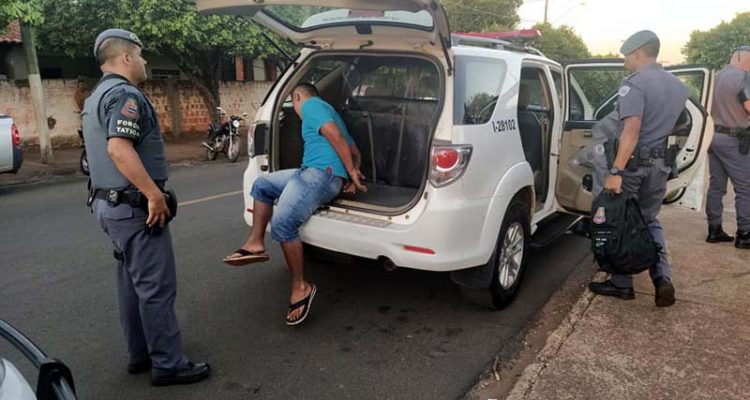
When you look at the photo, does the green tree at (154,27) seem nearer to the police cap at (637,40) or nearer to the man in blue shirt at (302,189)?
the man in blue shirt at (302,189)

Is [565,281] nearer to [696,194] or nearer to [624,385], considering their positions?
[696,194]

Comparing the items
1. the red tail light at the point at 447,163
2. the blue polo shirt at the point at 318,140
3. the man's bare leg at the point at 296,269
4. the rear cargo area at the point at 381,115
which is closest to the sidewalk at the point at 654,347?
the red tail light at the point at 447,163

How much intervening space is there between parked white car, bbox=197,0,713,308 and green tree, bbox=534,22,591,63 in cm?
2222

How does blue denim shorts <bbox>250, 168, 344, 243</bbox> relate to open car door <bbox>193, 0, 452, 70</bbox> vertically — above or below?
below

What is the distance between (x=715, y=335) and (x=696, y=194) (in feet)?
5.32

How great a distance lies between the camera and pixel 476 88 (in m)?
3.55

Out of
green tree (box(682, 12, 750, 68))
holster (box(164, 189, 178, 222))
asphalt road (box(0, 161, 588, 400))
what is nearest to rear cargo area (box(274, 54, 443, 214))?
asphalt road (box(0, 161, 588, 400))

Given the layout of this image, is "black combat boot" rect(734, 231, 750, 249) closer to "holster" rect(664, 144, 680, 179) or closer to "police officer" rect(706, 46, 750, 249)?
"police officer" rect(706, 46, 750, 249)

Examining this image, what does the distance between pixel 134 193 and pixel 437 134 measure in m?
1.68

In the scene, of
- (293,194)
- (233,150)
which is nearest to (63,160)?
(233,150)

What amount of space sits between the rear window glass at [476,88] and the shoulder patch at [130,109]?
68.2 inches

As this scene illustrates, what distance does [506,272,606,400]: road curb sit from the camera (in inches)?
114

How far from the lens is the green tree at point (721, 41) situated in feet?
93.6

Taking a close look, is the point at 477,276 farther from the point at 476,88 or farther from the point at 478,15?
the point at 478,15
